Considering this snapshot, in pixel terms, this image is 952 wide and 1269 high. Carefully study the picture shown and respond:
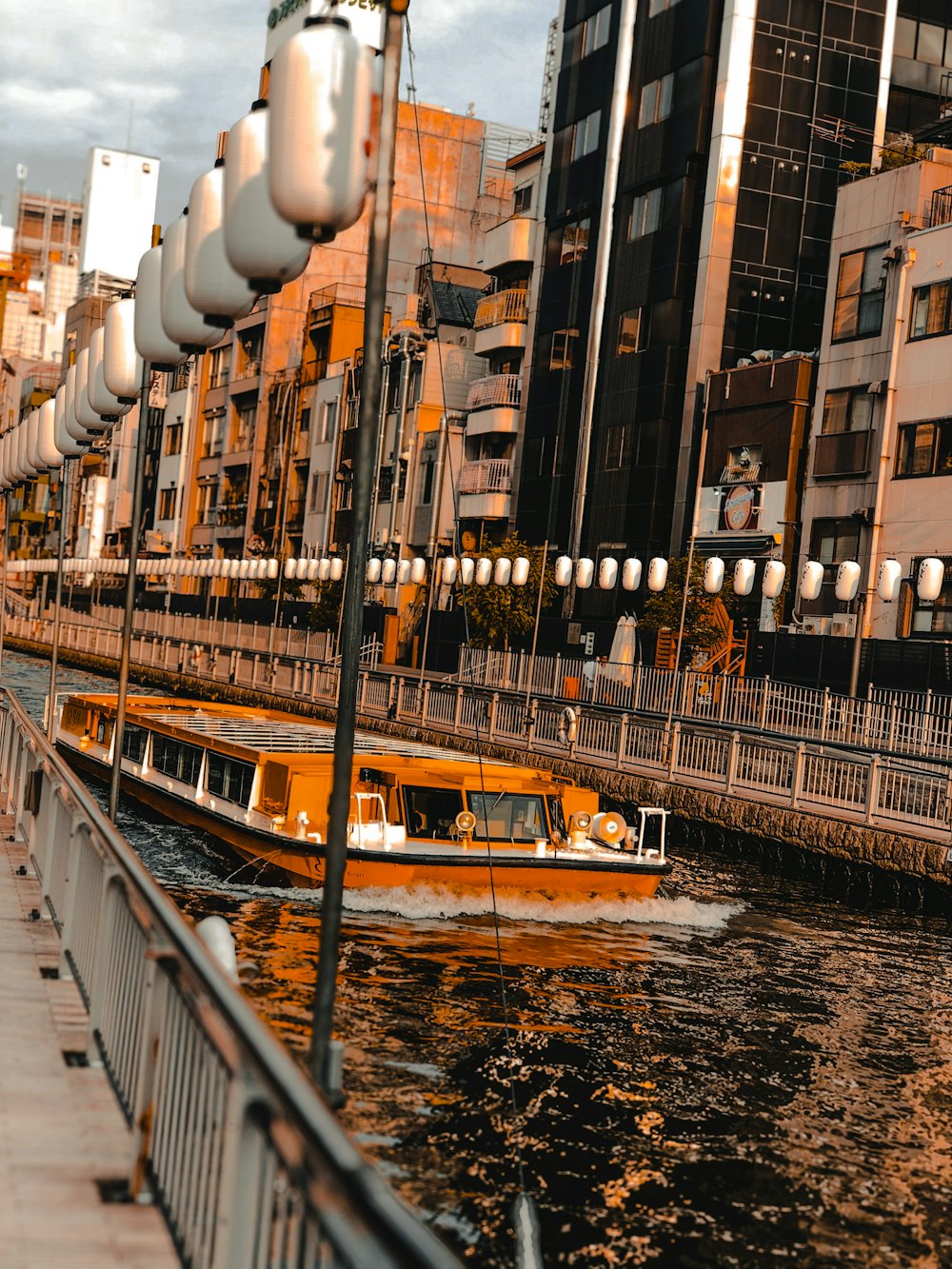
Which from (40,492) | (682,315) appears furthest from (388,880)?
(40,492)

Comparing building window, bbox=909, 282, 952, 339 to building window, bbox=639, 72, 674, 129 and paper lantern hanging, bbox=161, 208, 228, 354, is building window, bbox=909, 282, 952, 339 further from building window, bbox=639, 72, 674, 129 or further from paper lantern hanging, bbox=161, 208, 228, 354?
paper lantern hanging, bbox=161, 208, 228, 354

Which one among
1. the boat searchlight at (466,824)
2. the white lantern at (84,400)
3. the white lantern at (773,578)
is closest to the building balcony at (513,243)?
the white lantern at (773,578)

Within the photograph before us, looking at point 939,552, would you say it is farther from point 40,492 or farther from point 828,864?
point 40,492

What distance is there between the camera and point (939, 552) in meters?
40.6

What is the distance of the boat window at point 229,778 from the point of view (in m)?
22.3

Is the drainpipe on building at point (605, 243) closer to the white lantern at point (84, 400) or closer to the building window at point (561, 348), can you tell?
the building window at point (561, 348)

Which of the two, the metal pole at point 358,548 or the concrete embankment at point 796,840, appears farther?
the concrete embankment at point 796,840

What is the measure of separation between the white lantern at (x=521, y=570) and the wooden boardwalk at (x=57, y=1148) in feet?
139

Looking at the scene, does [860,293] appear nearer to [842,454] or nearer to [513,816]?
[842,454]

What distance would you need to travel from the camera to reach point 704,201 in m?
53.5

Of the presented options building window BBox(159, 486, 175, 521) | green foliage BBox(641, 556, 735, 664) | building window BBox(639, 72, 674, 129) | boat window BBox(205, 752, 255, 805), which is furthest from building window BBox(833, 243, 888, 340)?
building window BBox(159, 486, 175, 521)

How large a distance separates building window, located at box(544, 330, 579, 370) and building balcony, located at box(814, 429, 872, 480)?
15.4m

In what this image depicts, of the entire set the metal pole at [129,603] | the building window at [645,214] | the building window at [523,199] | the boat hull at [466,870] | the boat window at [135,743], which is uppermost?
the building window at [523,199]

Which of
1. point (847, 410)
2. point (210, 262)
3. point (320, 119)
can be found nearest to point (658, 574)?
point (847, 410)
